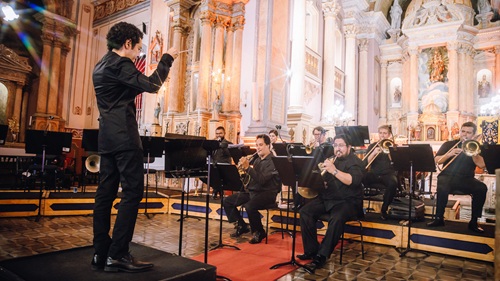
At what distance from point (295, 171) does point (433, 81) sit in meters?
18.8

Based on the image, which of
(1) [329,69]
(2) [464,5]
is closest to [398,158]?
(1) [329,69]

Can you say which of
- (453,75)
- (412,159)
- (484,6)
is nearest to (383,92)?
(453,75)

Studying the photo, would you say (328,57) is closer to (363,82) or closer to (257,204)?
(363,82)

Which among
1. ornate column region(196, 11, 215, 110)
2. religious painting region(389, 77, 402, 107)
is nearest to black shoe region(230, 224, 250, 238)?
ornate column region(196, 11, 215, 110)

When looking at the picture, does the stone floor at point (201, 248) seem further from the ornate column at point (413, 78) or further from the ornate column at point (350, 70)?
the ornate column at point (413, 78)

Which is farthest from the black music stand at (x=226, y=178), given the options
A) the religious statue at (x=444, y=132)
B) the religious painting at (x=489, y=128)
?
the religious statue at (x=444, y=132)

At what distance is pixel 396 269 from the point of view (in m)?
3.94

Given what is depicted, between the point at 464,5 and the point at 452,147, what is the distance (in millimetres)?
17415

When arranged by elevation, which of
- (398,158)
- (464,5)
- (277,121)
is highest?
(464,5)

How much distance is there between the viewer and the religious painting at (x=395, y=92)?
21.4 meters

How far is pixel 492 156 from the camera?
4227 millimetres

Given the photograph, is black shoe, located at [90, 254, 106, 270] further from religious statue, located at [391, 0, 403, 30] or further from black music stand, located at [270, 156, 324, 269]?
religious statue, located at [391, 0, 403, 30]

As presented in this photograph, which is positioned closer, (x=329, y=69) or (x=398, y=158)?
(x=398, y=158)

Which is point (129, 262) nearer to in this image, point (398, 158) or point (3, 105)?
point (398, 158)
